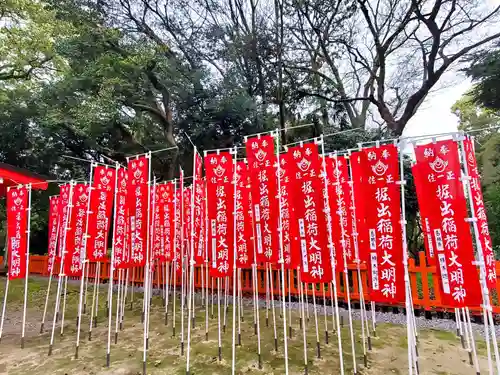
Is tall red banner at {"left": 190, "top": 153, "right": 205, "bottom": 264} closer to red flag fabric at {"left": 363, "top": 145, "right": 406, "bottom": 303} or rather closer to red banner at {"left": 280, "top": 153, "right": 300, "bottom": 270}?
red banner at {"left": 280, "top": 153, "right": 300, "bottom": 270}

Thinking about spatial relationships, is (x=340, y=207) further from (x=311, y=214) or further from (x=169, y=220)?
(x=169, y=220)

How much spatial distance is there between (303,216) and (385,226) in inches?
45.8

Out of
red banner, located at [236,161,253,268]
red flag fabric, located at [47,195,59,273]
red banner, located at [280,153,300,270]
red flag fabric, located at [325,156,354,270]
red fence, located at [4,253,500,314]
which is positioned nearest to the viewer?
red banner, located at [280,153,300,270]

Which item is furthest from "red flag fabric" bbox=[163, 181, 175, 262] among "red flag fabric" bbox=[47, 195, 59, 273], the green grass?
"red flag fabric" bbox=[47, 195, 59, 273]

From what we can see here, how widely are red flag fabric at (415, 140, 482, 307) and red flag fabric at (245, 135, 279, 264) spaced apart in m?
2.34

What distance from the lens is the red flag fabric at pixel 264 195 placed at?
17.7 feet

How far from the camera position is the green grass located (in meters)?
4.69

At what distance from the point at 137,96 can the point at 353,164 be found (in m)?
11.2

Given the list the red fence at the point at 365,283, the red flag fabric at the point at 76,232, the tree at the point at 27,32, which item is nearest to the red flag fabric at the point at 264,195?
the red fence at the point at 365,283

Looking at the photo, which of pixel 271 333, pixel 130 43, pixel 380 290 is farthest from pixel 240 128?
pixel 380 290

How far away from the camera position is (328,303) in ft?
26.4

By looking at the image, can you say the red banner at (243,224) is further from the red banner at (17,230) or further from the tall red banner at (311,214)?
the red banner at (17,230)

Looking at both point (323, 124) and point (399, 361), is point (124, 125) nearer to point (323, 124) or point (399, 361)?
point (323, 124)

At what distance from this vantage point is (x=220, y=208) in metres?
5.58
